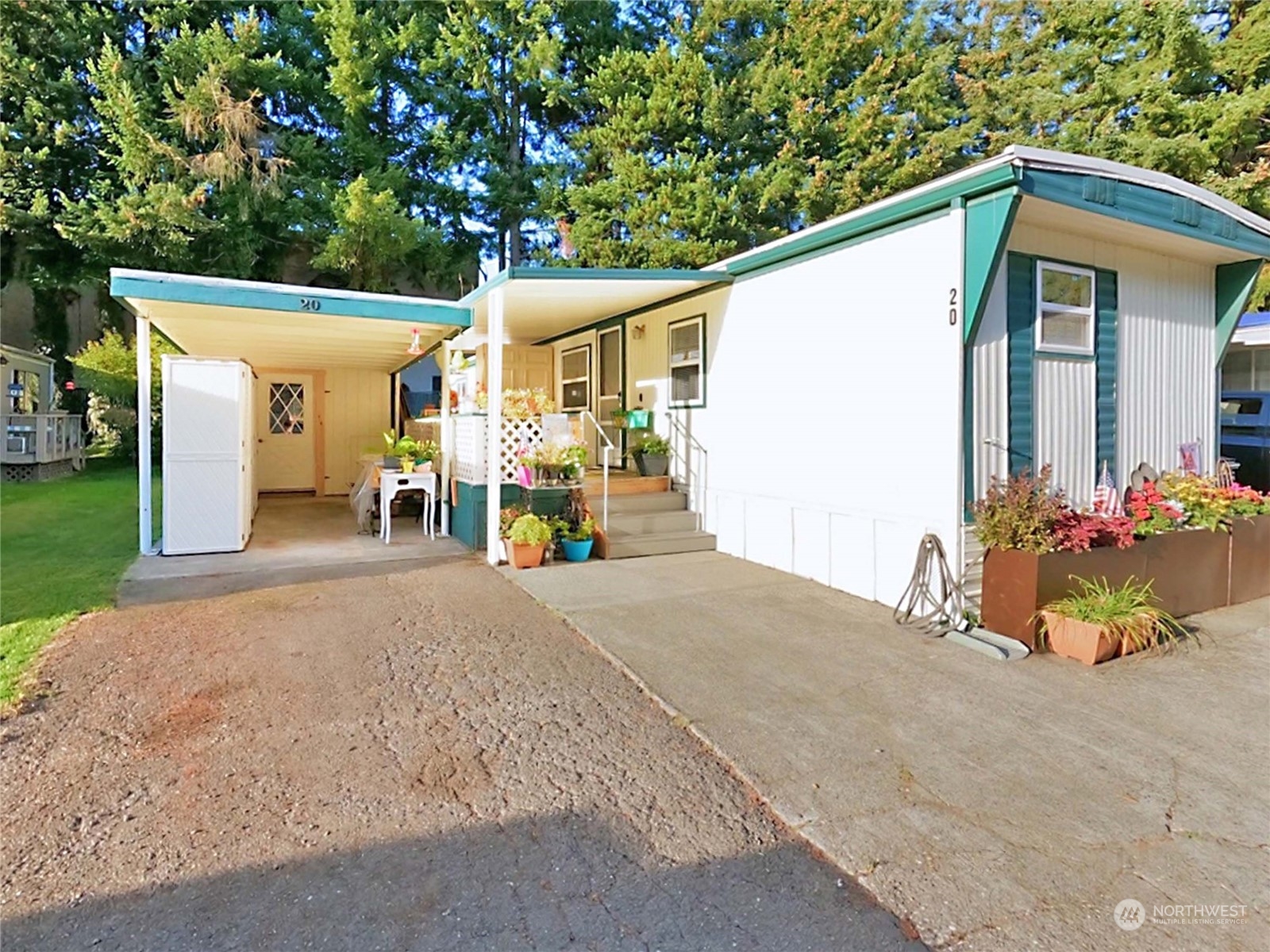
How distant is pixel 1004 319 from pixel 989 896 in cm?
418

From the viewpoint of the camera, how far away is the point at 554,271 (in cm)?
660

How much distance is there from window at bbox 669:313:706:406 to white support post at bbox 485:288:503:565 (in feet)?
7.57

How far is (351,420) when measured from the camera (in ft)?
41.7

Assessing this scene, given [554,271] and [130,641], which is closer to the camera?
[130,641]

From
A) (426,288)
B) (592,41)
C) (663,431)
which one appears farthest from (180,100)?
(663,431)

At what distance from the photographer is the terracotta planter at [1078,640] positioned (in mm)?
4164

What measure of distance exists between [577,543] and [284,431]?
7.87 metres

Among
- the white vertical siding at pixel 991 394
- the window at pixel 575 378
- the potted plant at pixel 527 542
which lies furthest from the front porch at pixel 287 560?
the white vertical siding at pixel 991 394

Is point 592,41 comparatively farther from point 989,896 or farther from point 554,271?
point 989,896

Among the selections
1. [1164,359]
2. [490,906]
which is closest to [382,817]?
[490,906]

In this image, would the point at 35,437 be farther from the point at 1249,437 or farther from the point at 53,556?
the point at 1249,437

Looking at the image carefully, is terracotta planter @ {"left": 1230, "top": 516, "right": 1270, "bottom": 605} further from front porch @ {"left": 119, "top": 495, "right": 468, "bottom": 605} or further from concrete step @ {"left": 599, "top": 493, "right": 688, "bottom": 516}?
front porch @ {"left": 119, "top": 495, "right": 468, "bottom": 605}

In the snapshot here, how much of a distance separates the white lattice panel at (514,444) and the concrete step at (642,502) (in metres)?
0.91
